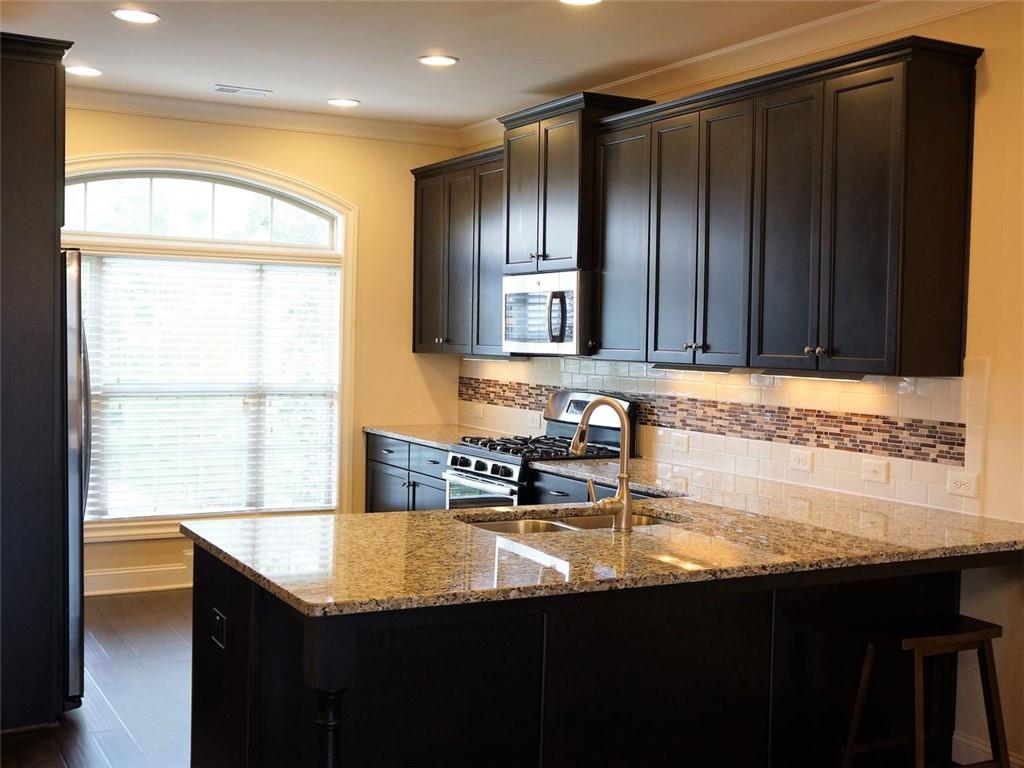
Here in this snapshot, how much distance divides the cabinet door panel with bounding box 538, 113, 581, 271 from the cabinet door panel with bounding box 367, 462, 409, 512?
1.68 metres

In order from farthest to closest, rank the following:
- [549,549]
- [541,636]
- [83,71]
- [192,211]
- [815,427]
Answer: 1. [192,211]
2. [83,71]
3. [815,427]
4. [549,549]
5. [541,636]

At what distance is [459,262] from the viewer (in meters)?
6.17

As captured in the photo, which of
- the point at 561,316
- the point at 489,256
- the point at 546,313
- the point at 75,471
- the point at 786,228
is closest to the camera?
the point at 786,228

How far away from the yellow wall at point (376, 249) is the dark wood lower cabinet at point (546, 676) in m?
3.53

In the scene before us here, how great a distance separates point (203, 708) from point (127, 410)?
3.32 meters

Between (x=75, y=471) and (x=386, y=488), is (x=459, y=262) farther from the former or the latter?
(x=75, y=471)

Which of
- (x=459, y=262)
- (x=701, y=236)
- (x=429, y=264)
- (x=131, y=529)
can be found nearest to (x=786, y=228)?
(x=701, y=236)

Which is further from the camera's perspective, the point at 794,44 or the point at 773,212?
the point at 794,44

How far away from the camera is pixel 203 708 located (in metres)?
3.03

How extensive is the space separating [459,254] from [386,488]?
146 centimetres

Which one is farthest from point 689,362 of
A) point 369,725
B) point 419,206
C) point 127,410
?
point 127,410

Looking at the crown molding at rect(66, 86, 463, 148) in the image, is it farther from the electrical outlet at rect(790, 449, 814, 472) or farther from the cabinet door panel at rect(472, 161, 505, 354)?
the electrical outlet at rect(790, 449, 814, 472)

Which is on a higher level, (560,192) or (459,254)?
(560,192)

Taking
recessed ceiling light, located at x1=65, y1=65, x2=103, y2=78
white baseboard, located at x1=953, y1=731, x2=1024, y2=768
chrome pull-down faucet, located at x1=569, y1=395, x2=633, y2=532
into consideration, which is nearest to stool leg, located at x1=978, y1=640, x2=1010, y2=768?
white baseboard, located at x1=953, y1=731, x2=1024, y2=768
